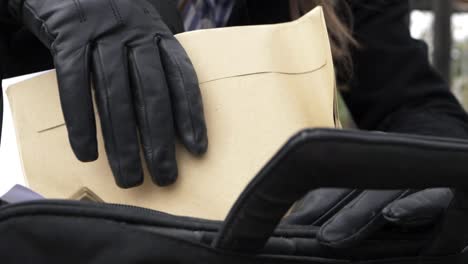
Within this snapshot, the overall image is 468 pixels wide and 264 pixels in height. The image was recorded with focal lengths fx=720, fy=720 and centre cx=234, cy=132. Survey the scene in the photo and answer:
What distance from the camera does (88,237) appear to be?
529 millimetres

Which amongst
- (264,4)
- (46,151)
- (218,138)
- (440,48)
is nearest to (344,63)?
(264,4)

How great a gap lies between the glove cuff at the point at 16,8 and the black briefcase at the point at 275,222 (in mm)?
358

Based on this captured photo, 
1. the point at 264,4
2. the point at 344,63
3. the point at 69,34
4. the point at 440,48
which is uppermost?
the point at 69,34

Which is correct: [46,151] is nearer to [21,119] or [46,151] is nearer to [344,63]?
[21,119]

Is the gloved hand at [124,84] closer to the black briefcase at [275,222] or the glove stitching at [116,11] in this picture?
the glove stitching at [116,11]

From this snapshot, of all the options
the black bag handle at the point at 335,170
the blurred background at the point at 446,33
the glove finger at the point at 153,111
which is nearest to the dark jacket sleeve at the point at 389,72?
the blurred background at the point at 446,33

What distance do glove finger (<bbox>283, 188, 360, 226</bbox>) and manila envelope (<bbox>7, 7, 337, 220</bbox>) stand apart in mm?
81

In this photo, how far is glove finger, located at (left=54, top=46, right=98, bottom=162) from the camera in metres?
0.69

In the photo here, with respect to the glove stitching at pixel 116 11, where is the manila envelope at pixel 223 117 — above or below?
below

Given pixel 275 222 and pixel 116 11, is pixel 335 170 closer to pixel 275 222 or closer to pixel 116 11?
pixel 275 222

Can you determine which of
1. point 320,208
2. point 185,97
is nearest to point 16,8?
point 185,97

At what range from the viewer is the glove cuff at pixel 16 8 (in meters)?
0.83

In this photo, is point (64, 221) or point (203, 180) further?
point (203, 180)

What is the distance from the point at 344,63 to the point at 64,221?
28.2 inches
